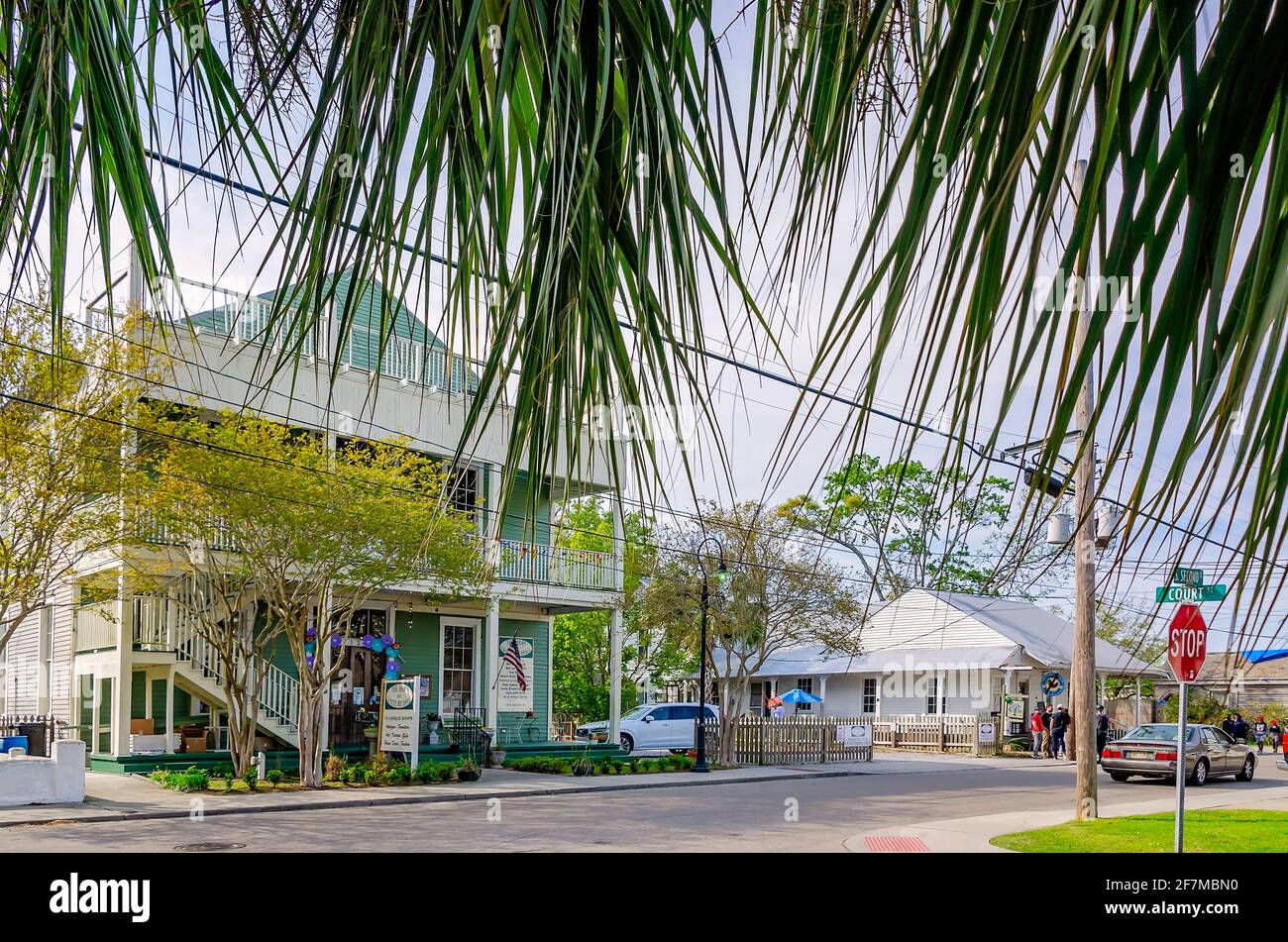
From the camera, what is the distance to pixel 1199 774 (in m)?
27.5

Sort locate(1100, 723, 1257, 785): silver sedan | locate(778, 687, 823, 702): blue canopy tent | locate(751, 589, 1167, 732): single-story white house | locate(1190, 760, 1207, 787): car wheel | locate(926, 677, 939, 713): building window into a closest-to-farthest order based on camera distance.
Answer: locate(1100, 723, 1257, 785): silver sedan < locate(1190, 760, 1207, 787): car wheel < locate(751, 589, 1167, 732): single-story white house < locate(778, 687, 823, 702): blue canopy tent < locate(926, 677, 939, 713): building window

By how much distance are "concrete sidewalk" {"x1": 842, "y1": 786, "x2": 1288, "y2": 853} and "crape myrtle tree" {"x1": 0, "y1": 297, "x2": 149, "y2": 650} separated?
40.7 feet

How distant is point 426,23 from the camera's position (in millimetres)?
1794

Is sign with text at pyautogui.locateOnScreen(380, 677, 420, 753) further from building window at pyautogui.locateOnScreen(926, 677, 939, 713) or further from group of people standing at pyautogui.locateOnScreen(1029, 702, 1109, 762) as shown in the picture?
building window at pyautogui.locateOnScreen(926, 677, 939, 713)

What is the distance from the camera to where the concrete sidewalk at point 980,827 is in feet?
45.9

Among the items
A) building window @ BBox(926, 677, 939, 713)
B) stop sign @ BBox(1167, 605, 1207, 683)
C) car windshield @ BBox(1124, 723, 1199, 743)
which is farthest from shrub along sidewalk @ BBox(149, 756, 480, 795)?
building window @ BBox(926, 677, 939, 713)

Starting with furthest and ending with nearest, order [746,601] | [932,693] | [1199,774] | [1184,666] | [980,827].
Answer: [932,693] → [746,601] → [1199,774] → [980,827] → [1184,666]

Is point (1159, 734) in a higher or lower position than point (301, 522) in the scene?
lower

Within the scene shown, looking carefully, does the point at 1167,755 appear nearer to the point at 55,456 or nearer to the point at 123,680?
the point at 123,680

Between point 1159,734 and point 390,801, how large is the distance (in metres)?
17.2

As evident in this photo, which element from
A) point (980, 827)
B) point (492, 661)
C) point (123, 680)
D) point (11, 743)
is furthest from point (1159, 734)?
point (11, 743)

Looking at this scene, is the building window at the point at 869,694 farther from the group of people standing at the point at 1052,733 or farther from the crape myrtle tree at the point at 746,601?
the crape myrtle tree at the point at 746,601

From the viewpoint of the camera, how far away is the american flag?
92.8 ft

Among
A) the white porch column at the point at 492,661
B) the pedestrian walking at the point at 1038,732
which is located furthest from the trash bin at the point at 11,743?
the pedestrian walking at the point at 1038,732
